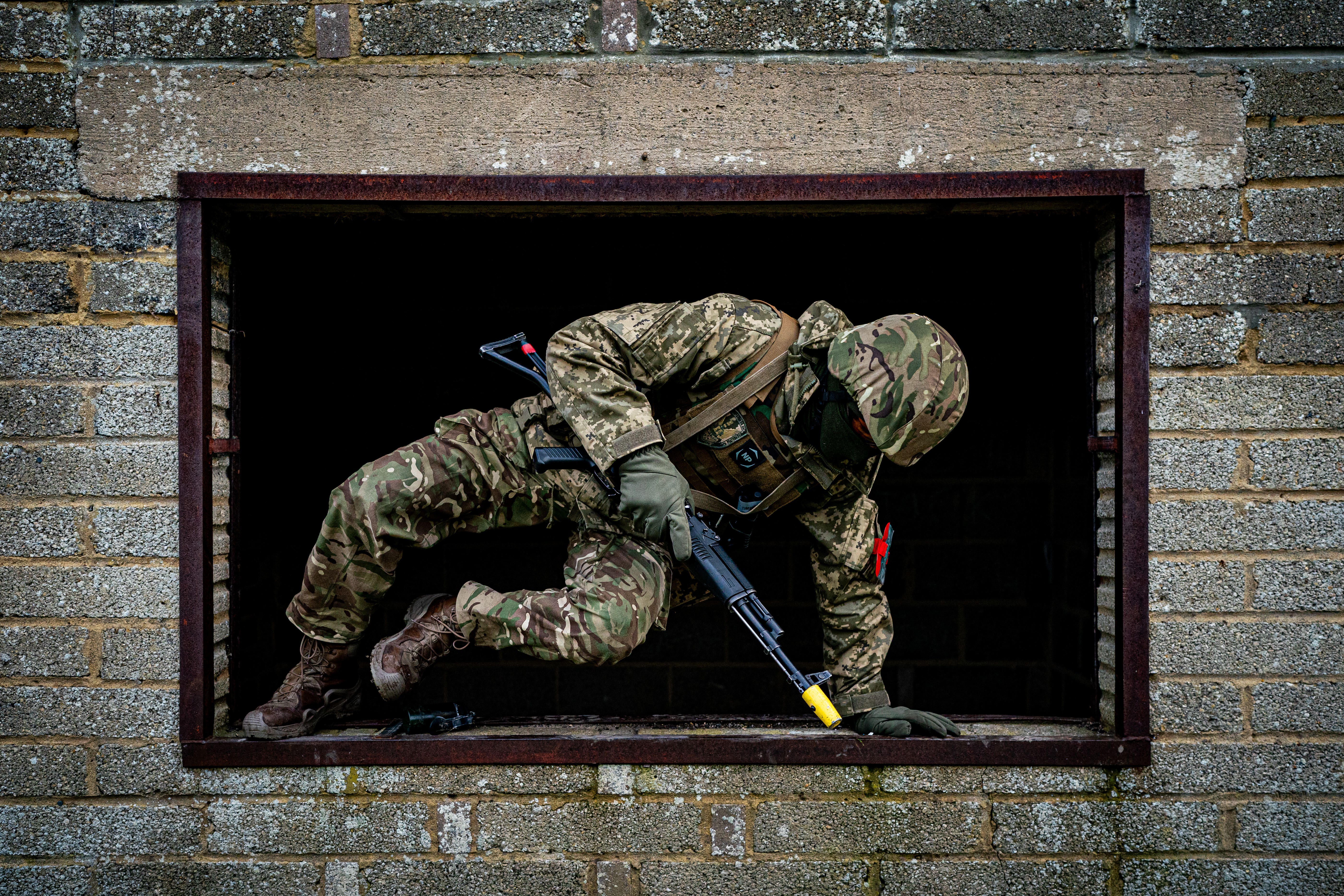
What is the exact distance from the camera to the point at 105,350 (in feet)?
7.80

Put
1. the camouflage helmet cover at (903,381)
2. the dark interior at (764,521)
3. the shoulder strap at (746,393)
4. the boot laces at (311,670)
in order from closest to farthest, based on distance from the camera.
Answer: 1. the camouflage helmet cover at (903,381)
2. the shoulder strap at (746,393)
3. the boot laces at (311,670)
4. the dark interior at (764,521)

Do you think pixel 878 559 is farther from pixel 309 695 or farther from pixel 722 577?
pixel 309 695

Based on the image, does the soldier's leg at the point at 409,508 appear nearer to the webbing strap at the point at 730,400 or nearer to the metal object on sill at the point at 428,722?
the metal object on sill at the point at 428,722

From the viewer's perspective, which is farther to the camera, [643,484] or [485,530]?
[485,530]

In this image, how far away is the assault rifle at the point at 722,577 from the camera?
2283 mm

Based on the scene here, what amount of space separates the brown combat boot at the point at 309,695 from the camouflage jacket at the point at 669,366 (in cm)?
104

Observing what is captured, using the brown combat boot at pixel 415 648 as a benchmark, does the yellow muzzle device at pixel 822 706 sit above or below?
below

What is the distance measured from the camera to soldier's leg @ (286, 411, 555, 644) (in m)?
2.36

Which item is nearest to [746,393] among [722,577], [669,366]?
[669,366]

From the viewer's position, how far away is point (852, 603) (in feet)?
8.63

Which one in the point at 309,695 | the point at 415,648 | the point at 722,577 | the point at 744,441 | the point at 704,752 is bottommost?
the point at 704,752

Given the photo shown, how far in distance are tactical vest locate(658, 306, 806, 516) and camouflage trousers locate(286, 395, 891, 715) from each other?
256 millimetres

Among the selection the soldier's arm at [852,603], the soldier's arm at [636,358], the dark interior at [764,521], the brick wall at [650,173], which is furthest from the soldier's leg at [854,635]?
the dark interior at [764,521]

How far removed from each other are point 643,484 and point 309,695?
4.17 ft
